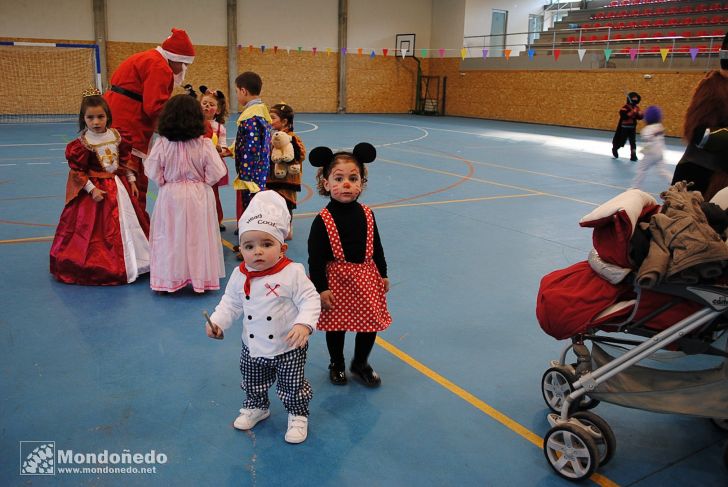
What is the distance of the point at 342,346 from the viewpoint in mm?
3287

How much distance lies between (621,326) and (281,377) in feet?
5.01

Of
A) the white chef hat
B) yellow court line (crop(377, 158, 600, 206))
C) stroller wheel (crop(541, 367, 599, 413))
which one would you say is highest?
the white chef hat

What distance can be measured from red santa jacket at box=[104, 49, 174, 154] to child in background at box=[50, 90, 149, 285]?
291 mm

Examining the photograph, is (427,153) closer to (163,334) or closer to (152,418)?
(163,334)

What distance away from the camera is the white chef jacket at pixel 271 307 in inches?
101

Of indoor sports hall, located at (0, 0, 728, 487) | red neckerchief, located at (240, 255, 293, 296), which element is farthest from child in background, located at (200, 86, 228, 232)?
red neckerchief, located at (240, 255, 293, 296)

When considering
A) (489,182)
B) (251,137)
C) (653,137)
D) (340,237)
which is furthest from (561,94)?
(340,237)

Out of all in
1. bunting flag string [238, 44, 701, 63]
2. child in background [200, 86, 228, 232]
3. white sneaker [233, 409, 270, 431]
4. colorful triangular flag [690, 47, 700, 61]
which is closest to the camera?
white sneaker [233, 409, 270, 431]

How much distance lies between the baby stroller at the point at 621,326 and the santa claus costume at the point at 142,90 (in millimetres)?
3780

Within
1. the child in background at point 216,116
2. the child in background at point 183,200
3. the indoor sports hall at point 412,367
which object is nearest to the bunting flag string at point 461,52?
the indoor sports hall at point 412,367

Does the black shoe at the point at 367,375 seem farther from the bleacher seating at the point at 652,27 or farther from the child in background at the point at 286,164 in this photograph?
the bleacher seating at the point at 652,27

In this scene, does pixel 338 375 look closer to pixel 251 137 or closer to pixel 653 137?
pixel 251 137

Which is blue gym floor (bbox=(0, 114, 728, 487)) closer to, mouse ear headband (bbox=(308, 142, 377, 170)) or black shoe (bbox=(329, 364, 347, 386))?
black shoe (bbox=(329, 364, 347, 386))

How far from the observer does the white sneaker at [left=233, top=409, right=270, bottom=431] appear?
280cm
